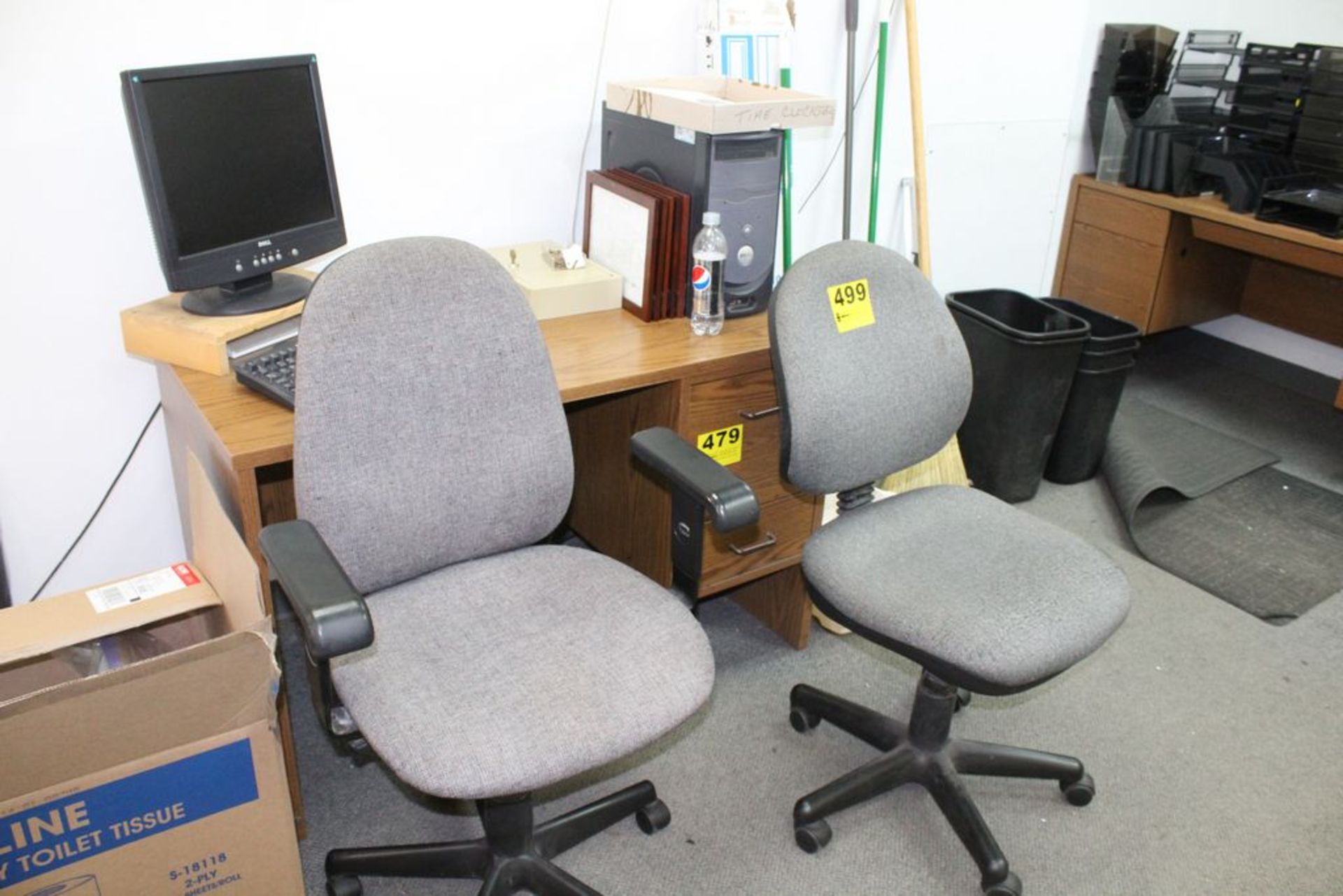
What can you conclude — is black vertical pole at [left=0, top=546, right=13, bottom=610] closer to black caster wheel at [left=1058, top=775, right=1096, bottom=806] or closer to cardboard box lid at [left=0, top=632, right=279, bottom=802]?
cardboard box lid at [left=0, top=632, right=279, bottom=802]

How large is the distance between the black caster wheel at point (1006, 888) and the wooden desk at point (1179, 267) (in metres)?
2.05

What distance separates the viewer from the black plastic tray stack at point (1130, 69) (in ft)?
10.0

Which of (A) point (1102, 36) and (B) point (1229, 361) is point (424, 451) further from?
(B) point (1229, 361)

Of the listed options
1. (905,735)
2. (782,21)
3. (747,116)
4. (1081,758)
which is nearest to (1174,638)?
(1081,758)

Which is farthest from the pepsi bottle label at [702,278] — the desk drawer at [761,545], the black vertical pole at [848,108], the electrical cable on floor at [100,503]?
the electrical cable on floor at [100,503]

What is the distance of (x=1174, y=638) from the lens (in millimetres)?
2330

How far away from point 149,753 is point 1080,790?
149cm

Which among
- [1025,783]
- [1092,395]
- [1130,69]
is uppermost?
[1130,69]

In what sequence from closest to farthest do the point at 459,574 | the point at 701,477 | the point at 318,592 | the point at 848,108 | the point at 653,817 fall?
the point at 318,592, the point at 701,477, the point at 459,574, the point at 653,817, the point at 848,108

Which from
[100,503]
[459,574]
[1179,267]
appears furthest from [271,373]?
[1179,267]

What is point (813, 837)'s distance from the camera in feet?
5.77

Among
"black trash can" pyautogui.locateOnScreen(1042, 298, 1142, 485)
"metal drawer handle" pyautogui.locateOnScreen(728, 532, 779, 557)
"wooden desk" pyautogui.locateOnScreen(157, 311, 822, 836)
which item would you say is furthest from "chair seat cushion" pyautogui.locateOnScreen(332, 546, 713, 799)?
"black trash can" pyautogui.locateOnScreen(1042, 298, 1142, 485)

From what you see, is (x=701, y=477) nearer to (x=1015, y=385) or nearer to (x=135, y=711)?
(x=135, y=711)

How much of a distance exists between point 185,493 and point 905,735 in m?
1.35
